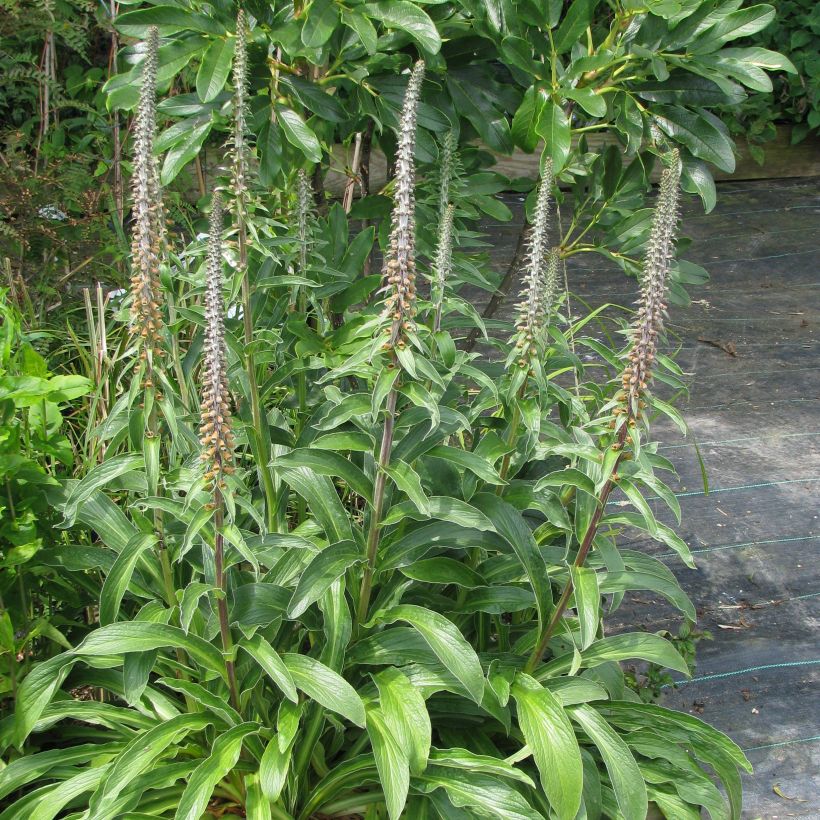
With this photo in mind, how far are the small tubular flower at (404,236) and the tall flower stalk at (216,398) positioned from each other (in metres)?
0.34

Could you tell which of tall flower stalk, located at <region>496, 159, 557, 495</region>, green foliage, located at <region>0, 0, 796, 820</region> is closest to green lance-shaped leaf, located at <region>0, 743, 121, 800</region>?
green foliage, located at <region>0, 0, 796, 820</region>

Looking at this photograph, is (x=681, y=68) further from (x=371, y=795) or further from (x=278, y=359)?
(x=371, y=795)

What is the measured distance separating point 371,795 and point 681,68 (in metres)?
1.97

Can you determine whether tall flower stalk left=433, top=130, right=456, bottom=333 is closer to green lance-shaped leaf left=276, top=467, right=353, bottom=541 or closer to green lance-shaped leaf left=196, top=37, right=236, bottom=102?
green lance-shaped leaf left=276, top=467, right=353, bottom=541

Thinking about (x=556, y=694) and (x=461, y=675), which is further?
(x=556, y=694)

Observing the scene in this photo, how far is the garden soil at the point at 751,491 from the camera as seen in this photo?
2994 mm

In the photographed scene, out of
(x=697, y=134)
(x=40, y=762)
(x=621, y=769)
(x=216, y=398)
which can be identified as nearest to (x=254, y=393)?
(x=216, y=398)

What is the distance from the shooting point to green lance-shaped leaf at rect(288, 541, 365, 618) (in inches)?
75.0

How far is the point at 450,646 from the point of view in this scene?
6.31 ft

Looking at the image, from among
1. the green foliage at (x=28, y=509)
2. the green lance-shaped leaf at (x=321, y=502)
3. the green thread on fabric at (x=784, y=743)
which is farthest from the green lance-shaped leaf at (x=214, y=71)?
the green thread on fabric at (x=784, y=743)

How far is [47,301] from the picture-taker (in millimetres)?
4047

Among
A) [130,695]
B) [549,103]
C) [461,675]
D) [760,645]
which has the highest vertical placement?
[549,103]

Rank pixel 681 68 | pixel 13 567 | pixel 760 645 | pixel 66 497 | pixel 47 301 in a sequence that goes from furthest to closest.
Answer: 1. pixel 47 301
2. pixel 760 645
3. pixel 681 68
4. pixel 66 497
5. pixel 13 567

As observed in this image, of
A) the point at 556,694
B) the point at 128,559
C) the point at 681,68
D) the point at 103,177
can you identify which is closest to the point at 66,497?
the point at 128,559
